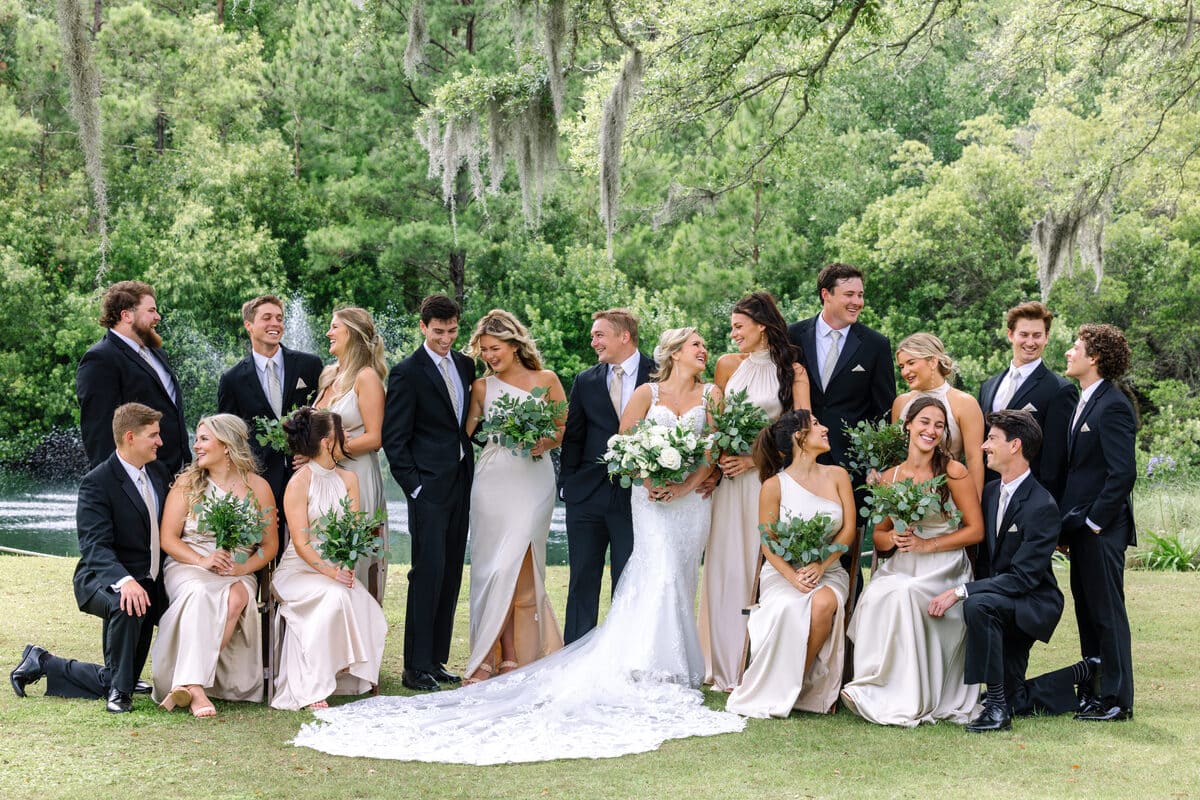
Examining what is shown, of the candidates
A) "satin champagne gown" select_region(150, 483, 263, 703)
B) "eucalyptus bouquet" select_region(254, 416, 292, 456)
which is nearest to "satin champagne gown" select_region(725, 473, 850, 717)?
"satin champagne gown" select_region(150, 483, 263, 703)

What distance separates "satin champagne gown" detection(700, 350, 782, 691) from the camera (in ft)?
24.2

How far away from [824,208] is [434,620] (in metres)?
21.4

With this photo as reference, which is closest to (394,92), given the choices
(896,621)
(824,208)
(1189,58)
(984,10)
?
(824,208)

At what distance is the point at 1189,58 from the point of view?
13664 mm

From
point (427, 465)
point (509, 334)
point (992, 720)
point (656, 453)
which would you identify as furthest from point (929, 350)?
point (427, 465)

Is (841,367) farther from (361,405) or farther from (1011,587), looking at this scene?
(361,405)

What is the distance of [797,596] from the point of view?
6824 millimetres

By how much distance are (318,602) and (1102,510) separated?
4.05m

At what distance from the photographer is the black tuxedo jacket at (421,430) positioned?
7.46 metres

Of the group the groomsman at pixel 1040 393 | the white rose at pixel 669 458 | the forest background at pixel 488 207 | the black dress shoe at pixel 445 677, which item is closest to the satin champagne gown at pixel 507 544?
the black dress shoe at pixel 445 677

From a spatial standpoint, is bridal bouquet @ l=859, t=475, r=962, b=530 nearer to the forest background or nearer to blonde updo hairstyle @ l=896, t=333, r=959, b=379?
blonde updo hairstyle @ l=896, t=333, r=959, b=379

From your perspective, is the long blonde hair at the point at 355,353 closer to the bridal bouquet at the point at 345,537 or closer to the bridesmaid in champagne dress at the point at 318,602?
the bridesmaid in champagne dress at the point at 318,602

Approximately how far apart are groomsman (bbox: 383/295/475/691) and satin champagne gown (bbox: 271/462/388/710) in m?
0.32

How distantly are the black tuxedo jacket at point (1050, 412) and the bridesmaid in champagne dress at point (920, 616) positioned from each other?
468mm
